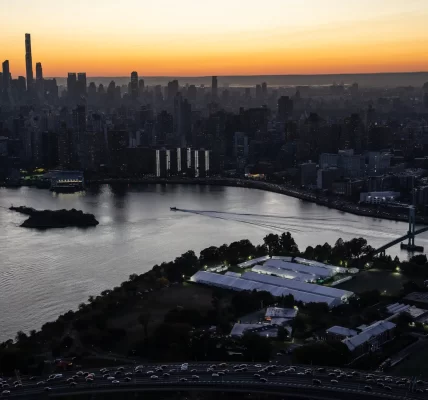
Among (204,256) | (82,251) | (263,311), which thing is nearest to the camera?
(263,311)

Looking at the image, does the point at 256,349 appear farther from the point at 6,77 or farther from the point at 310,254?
the point at 6,77

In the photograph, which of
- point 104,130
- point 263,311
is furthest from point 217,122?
point 263,311

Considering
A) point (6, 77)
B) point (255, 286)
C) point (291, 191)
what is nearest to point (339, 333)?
point (255, 286)

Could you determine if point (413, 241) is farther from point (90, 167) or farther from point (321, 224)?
point (90, 167)

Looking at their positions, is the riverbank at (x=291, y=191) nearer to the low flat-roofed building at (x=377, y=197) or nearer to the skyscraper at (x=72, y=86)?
the low flat-roofed building at (x=377, y=197)

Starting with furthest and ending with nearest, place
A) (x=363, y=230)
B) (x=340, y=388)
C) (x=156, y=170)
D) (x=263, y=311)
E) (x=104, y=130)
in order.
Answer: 1. (x=104, y=130)
2. (x=156, y=170)
3. (x=363, y=230)
4. (x=263, y=311)
5. (x=340, y=388)
